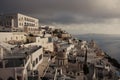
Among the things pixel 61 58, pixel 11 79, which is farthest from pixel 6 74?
pixel 61 58

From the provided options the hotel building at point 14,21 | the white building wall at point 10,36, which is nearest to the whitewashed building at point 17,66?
the white building wall at point 10,36

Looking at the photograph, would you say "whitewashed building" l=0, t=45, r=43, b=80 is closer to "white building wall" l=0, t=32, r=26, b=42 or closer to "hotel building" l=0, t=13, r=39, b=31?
"white building wall" l=0, t=32, r=26, b=42

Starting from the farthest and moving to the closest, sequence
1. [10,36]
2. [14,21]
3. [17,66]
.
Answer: [14,21], [10,36], [17,66]

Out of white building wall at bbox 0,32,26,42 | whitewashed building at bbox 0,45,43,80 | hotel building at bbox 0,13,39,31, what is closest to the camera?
whitewashed building at bbox 0,45,43,80

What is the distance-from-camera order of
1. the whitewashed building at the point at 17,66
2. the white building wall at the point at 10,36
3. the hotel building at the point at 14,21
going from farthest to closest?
the hotel building at the point at 14,21
the white building wall at the point at 10,36
the whitewashed building at the point at 17,66

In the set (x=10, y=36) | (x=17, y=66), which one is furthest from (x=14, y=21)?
(x=17, y=66)

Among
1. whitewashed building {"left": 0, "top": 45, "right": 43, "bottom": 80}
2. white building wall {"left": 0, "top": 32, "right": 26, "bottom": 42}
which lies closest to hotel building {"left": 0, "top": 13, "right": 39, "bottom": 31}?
white building wall {"left": 0, "top": 32, "right": 26, "bottom": 42}

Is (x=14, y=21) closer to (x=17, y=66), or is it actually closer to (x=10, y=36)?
(x=10, y=36)

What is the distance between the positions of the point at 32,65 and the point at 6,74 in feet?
15.8

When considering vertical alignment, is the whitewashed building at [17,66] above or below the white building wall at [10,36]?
below

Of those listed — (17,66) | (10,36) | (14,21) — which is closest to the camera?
(17,66)

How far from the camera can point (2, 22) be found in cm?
6200

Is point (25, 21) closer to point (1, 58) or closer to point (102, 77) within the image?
point (102, 77)

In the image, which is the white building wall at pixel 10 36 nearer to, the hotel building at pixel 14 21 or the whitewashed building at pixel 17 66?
the whitewashed building at pixel 17 66
